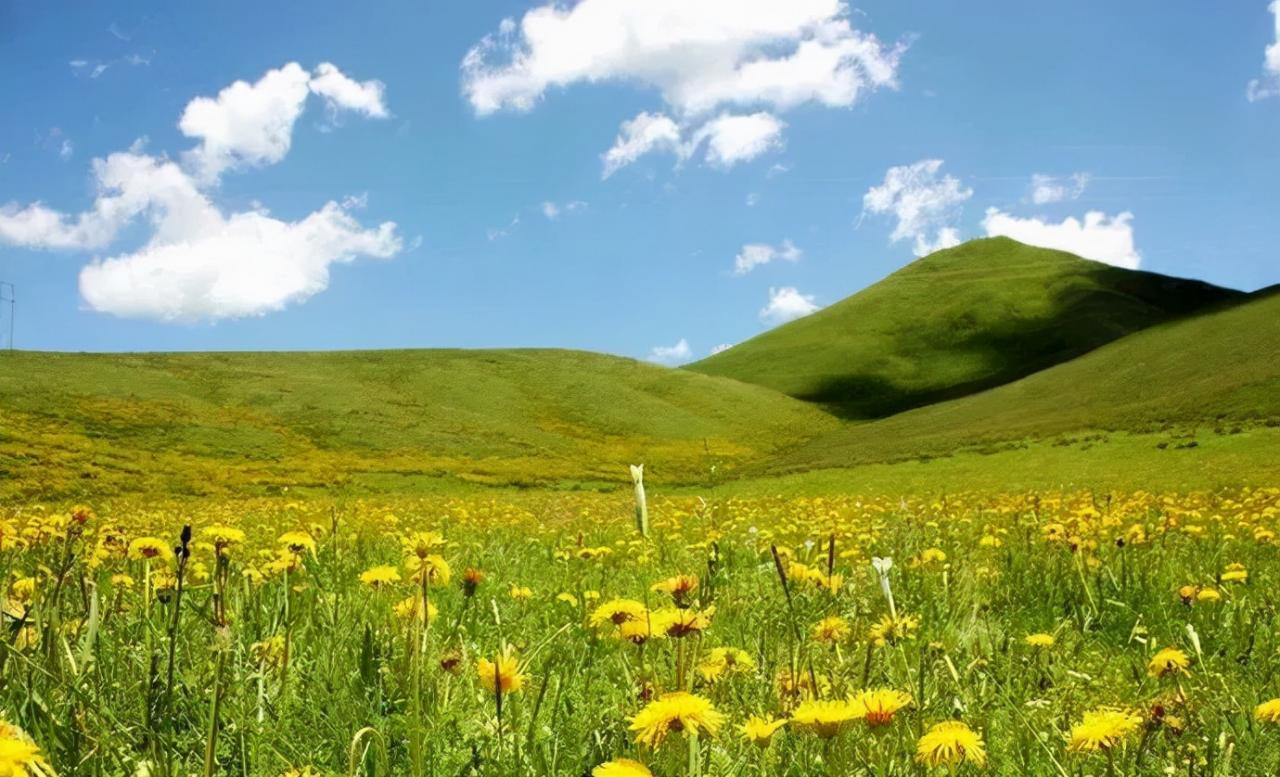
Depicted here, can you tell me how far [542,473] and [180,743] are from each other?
53.7 meters

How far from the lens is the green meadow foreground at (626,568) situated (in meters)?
2.27

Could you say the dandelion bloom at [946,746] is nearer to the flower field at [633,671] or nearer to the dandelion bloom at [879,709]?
the flower field at [633,671]

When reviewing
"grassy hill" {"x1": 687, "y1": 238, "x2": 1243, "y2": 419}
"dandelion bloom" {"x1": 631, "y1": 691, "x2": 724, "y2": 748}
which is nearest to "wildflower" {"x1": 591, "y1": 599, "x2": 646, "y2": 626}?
"dandelion bloom" {"x1": 631, "y1": 691, "x2": 724, "y2": 748}

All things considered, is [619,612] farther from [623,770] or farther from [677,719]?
[623,770]

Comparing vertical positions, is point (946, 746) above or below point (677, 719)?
below

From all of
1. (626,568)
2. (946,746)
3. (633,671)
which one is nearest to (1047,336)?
(626,568)

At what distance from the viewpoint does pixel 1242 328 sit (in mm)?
60500

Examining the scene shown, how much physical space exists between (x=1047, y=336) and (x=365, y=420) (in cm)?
9122

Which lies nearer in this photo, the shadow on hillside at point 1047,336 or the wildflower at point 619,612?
the wildflower at point 619,612

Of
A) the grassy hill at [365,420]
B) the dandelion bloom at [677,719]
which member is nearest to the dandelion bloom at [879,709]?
the dandelion bloom at [677,719]

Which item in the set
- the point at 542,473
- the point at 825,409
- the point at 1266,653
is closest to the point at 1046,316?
the point at 825,409

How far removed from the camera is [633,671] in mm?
3439

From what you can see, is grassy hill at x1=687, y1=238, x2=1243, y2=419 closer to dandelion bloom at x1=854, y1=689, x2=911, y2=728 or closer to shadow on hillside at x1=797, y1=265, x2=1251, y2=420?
shadow on hillside at x1=797, y1=265, x2=1251, y2=420

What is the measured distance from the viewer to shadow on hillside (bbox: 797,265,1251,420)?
101 m
